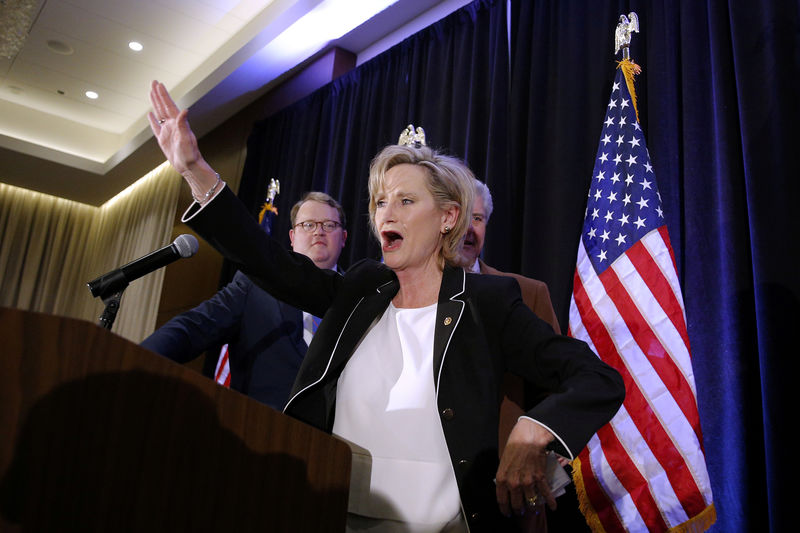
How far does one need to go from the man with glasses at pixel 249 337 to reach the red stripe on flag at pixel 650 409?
1247 mm

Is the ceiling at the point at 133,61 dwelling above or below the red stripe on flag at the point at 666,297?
above

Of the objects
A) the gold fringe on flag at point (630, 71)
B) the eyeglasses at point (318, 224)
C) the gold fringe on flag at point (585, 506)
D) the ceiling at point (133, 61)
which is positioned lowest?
the gold fringe on flag at point (585, 506)

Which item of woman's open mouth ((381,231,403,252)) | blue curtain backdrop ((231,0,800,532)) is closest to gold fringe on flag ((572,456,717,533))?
blue curtain backdrop ((231,0,800,532))

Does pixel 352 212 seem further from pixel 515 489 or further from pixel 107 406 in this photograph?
pixel 107 406

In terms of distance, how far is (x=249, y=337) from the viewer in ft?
8.27

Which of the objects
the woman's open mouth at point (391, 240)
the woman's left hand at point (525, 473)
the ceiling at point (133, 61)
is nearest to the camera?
the woman's left hand at point (525, 473)

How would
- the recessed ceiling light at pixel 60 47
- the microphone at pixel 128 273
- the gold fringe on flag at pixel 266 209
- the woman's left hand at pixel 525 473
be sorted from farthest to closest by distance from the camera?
the recessed ceiling light at pixel 60 47 → the gold fringe on flag at pixel 266 209 → the microphone at pixel 128 273 → the woman's left hand at pixel 525 473

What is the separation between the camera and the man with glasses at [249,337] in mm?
2383

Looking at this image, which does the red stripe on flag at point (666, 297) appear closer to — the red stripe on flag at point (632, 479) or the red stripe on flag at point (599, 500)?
the red stripe on flag at point (632, 479)

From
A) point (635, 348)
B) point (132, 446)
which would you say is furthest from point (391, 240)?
point (635, 348)

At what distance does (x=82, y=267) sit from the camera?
420 inches

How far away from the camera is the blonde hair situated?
1705mm

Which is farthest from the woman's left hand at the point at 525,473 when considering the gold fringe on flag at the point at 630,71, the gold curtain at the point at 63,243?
the gold curtain at the point at 63,243

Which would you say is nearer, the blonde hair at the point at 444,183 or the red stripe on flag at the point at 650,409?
the blonde hair at the point at 444,183
